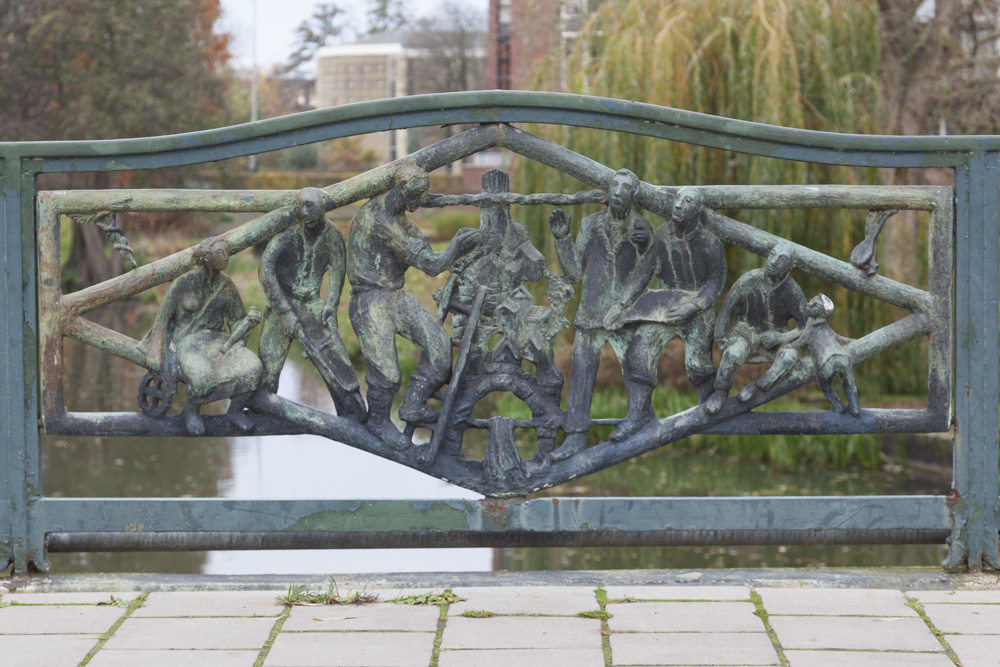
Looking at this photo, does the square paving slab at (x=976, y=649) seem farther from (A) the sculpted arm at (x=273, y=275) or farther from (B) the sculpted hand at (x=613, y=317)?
(A) the sculpted arm at (x=273, y=275)

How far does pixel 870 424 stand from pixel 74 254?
82.5ft

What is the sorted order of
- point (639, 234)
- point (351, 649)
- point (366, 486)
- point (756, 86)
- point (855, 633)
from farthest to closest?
1. point (756, 86)
2. point (366, 486)
3. point (639, 234)
4. point (855, 633)
5. point (351, 649)

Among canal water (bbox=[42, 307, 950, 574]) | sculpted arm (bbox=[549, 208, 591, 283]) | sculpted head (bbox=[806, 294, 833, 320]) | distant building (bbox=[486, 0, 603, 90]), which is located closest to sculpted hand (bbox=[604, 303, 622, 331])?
sculpted arm (bbox=[549, 208, 591, 283])

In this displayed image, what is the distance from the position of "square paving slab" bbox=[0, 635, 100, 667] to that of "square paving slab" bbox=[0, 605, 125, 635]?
53 millimetres

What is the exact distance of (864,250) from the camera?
13.2ft

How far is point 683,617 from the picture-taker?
3.73 metres

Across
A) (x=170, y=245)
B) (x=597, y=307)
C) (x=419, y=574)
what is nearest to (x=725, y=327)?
(x=597, y=307)

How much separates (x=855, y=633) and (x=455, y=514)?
1254mm

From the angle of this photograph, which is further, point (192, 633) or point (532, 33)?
point (532, 33)

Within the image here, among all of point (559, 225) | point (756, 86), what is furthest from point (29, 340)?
point (756, 86)

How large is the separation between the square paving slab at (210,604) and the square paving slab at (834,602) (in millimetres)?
1494

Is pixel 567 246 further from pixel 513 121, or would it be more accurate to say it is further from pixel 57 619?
pixel 57 619

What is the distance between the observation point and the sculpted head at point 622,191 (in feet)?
13.1

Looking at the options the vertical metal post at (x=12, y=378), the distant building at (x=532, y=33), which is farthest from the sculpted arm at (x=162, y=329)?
the distant building at (x=532, y=33)
